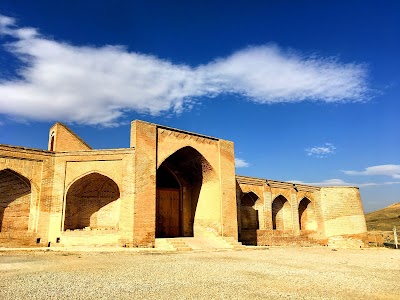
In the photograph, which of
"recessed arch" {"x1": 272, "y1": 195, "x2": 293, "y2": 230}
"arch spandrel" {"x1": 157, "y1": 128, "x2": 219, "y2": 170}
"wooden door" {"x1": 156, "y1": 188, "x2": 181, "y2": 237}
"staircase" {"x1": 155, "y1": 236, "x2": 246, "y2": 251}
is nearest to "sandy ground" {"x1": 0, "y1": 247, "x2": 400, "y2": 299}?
"staircase" {"x1": 155, "y1": 236, "x2": 246, "y2": 251}

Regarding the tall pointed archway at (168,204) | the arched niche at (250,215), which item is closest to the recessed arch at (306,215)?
the arched niche at (250,215)

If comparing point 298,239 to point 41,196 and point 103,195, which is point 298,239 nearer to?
point 103,195

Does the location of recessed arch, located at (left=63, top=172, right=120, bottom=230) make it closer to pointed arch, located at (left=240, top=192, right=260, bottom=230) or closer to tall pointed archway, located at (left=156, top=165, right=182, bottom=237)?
tall pointed archway, located at (left=156, top=165, right=182, bottom=237)

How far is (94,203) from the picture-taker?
54.6ft

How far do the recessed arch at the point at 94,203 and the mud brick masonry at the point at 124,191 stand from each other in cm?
5

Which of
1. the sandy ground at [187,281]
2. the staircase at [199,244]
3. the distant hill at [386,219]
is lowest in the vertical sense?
the sandy ground at [187,281]

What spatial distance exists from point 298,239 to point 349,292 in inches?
684

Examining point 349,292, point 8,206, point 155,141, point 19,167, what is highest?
point 155,141

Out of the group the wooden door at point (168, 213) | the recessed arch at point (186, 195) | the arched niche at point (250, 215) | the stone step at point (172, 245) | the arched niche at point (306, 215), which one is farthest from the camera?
the arched niche at point (306, 215)

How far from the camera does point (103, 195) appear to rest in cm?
1678

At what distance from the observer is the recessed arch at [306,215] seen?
2507cm

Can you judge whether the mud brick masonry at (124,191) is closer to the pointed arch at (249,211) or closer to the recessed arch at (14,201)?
the recessed arch at (14,201)

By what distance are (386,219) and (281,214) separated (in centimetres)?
2950

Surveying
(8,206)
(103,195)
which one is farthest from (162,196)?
(8,206)
